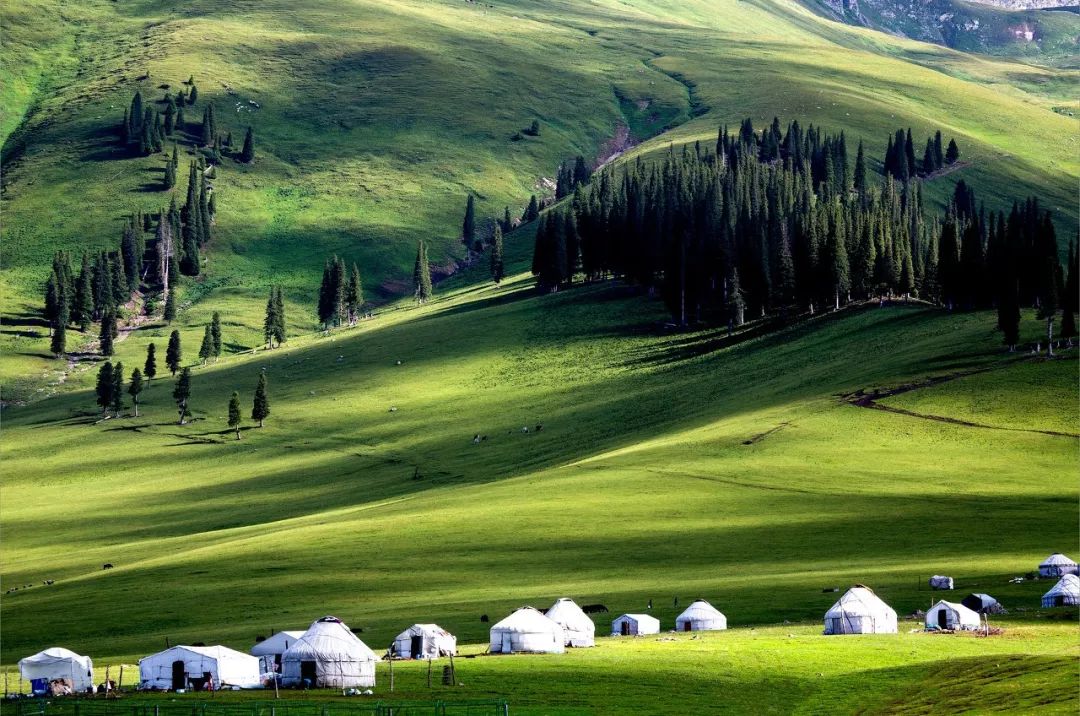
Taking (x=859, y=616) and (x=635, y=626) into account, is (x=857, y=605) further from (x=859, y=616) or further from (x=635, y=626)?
(x=635, y=626)

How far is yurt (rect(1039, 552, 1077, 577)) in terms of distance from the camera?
9375 centimetres

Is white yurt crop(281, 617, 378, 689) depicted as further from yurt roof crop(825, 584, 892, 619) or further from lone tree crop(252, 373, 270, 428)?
lone tree crop(252, 373, 270, 428)

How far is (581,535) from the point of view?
117562 mm

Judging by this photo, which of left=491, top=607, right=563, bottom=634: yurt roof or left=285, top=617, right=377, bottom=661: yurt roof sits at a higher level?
left=285, top=617, right=377, bottom=661: yurt roof

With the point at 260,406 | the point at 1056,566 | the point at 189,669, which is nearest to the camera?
the point at 189,669

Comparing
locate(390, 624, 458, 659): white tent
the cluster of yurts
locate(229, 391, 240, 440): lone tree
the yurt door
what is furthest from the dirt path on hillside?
the yurt door

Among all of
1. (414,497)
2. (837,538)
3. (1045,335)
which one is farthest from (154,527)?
(1045,335)

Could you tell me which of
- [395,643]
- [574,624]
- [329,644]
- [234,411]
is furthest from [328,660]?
[234,411]

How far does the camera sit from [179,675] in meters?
74.6

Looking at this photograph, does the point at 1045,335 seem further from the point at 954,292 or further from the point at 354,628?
the point at 354,628

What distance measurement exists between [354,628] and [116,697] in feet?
74.6

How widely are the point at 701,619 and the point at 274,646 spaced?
82.8 ft

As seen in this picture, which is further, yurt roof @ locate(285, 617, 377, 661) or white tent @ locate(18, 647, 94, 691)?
white tent @ locate(18, 647, 94, 691)

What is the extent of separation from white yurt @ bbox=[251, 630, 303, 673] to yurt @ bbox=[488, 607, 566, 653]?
11585 millimetres
